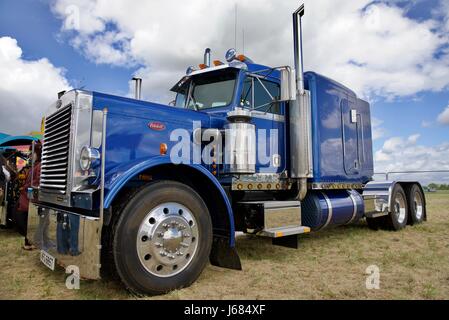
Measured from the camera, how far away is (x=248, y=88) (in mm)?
5379

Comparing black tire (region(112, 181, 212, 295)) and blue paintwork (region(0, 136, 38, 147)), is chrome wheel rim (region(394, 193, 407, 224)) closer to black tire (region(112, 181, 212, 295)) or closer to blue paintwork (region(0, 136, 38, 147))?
black tire (region(112, 181, 212, 295))

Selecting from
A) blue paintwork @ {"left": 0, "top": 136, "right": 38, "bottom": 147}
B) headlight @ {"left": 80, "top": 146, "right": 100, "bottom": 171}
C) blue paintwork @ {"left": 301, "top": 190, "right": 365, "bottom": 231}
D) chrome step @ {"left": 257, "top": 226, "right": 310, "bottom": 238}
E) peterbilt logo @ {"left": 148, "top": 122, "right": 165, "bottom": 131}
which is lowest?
chrome step @ {"left": 257, "top": 226, "right": 310, "bottom": 238}

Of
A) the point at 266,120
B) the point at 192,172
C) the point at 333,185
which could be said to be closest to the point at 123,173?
the point at 192,172

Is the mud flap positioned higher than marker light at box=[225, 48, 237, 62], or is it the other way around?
marker light at box=[225, 48, 237, 62]

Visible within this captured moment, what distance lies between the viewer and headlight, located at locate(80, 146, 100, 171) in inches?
138

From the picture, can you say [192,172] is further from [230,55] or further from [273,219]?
[230,55]

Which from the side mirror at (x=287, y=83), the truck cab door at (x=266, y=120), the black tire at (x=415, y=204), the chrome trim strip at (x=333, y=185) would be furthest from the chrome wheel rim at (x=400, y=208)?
the side mirror at (x=287, y=83)

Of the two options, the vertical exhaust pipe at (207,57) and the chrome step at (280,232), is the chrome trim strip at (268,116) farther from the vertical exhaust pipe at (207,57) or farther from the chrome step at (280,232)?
the chrome step at (280,232)

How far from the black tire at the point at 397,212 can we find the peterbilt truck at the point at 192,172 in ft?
4.18

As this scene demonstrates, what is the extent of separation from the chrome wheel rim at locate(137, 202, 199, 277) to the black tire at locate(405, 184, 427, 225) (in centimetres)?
724

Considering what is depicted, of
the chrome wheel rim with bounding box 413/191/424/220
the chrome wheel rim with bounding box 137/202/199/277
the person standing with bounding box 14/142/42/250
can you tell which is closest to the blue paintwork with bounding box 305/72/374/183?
the chrome wheel rim with bounding box 413/191/424/220

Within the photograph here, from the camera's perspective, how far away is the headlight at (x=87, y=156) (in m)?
3.52

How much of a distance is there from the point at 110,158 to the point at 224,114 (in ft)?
6.27

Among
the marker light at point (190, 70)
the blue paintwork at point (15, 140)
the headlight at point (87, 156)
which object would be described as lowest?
the headlight at point (87, 156)
